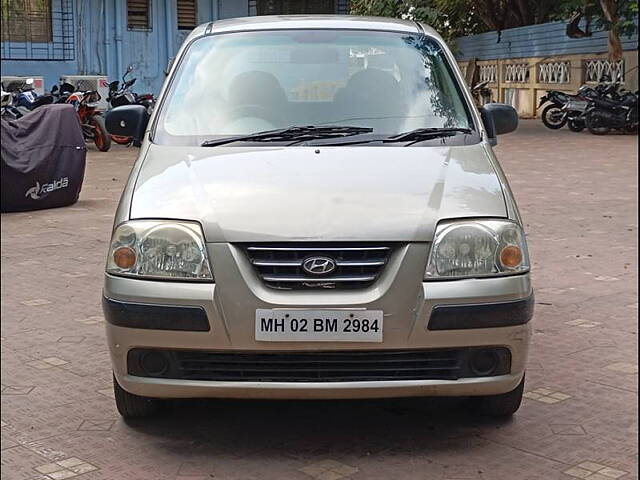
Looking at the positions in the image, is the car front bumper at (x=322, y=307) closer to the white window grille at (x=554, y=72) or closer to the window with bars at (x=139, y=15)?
the white window grille at (x=554, y=72)

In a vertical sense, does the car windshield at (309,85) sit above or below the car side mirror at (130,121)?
above

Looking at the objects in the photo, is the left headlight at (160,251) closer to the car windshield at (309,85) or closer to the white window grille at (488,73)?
the car windshield at (309,85)

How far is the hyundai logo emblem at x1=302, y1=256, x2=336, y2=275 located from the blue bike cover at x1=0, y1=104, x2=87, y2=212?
6795 millimetres

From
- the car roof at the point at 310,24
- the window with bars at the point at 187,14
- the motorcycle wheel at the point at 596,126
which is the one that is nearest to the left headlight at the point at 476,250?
the car roof at the point at 310,24

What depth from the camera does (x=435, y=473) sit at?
358cm

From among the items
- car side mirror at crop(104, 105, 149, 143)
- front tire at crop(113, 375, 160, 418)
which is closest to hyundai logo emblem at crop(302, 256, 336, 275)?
front tire at crop(113, 375, 160, 418)

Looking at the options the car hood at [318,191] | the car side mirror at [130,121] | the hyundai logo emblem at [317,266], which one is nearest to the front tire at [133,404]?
the car hood at [318,191]

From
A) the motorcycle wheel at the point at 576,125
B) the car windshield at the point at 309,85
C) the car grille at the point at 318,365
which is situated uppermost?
the car windshield at the point at 309,85

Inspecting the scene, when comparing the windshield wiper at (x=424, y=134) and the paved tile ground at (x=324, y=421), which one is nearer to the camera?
the paved tile ground at (x=324, y=421)

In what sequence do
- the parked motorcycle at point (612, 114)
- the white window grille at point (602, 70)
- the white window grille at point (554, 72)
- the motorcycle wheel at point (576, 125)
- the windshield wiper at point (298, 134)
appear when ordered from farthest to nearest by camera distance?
the white window grille at point (554, 72) → the white window grille at point (602, 70) → the motorcycle wheel at point (576, 125) → the parked motorcycle at point (612, 114) → the windshield wiper at point (298, 134)

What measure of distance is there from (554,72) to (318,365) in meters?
22.8

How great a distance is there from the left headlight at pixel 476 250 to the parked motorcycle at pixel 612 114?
16455mm

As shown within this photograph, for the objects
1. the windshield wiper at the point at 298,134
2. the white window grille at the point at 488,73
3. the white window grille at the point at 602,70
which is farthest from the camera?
the white window grille at the point at 488,73

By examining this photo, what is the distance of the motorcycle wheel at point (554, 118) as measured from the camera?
21.3 metres
